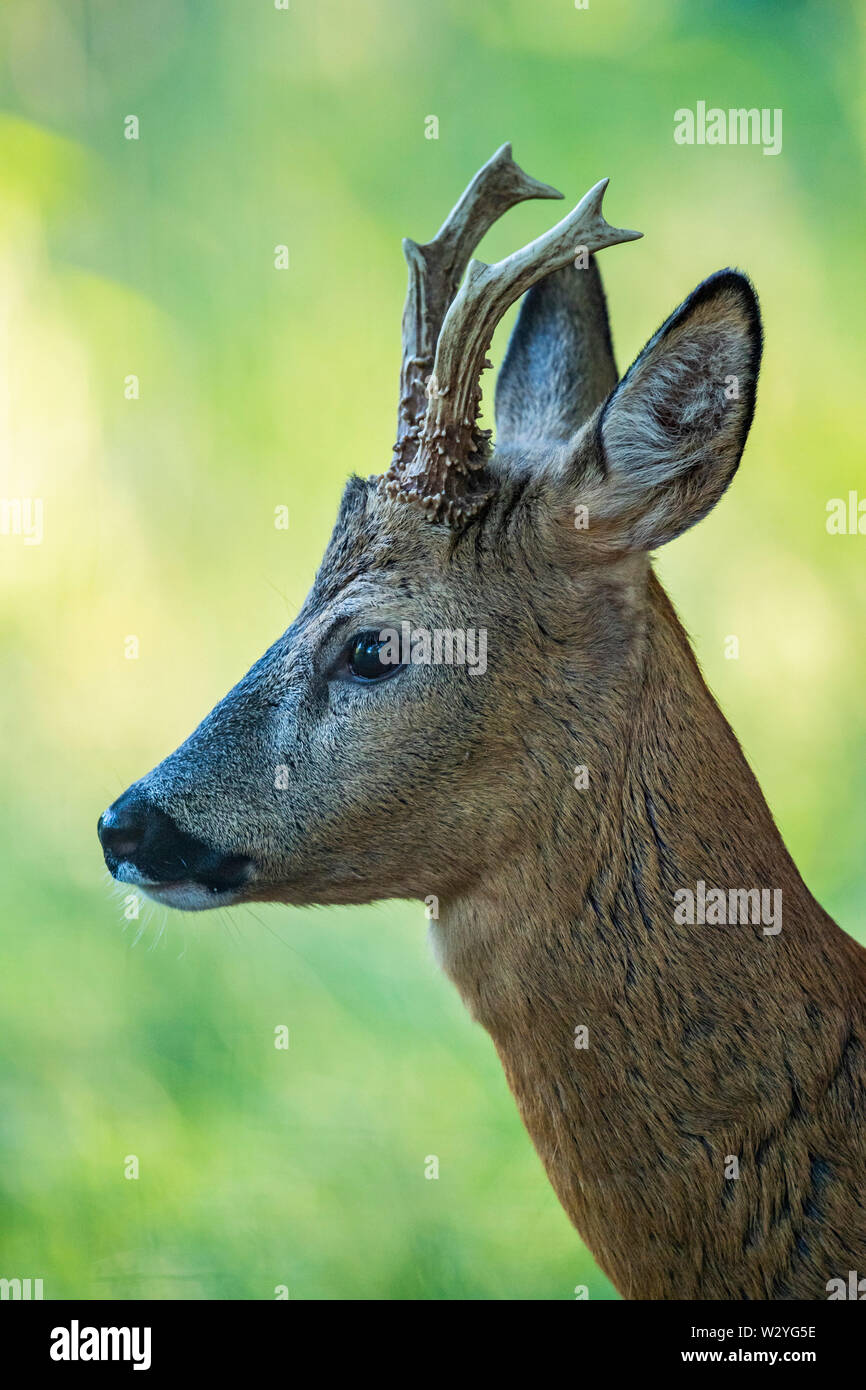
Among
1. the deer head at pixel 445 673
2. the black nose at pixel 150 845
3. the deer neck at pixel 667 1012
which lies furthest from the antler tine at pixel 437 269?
the black nose at pixel 150 845

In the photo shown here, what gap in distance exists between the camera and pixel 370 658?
93.1 inches

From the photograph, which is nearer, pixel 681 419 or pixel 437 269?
pixel 681 419

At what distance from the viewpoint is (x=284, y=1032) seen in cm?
419

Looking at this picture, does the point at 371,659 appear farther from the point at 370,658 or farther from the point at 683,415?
the point at 683,415

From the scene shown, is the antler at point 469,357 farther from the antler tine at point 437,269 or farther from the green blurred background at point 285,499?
the green blurred background at point 285,499

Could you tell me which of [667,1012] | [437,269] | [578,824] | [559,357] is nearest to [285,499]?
[559,357]

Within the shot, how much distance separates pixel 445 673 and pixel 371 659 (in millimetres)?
132

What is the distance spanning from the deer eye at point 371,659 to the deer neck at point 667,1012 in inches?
12.1

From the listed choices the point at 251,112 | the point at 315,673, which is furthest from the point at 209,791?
the point at 251,112

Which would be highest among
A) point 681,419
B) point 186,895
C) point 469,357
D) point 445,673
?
point 469,357

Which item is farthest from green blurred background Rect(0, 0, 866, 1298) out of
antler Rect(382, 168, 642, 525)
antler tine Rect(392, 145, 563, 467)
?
antler Rect(382, 168, 642, 525)

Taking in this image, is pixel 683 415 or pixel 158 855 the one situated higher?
pixel 683 415

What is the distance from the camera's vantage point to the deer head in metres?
2.31

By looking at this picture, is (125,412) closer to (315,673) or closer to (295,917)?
(295,917)
